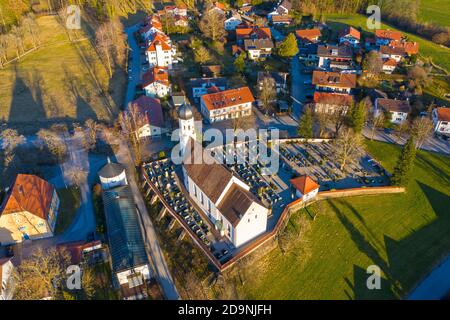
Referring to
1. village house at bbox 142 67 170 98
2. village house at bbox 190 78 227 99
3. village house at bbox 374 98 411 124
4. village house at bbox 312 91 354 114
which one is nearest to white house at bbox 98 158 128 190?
village house at bbox 142 67 170 98

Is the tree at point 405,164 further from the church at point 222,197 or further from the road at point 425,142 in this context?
the church at point 222,197

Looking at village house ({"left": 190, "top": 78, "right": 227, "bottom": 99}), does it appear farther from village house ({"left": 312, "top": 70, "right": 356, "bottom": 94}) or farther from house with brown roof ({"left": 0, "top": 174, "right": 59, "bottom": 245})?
house with brown roof ({"left": 0, "top": 174, "right": 59, "bottom": 245})

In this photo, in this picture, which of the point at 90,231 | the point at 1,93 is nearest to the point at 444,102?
the point at 90,231

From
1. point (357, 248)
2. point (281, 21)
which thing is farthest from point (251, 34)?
point (357, 248)

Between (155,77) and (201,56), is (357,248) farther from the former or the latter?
(201,56)

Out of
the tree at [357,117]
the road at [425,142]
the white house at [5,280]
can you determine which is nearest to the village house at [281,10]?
the road at [425,142]
